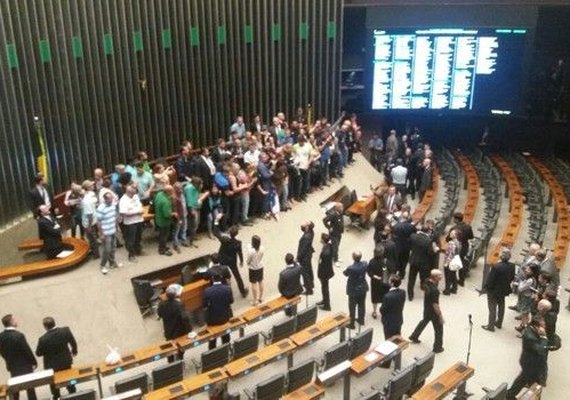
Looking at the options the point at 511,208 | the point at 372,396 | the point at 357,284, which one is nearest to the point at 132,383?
the point at 372,396

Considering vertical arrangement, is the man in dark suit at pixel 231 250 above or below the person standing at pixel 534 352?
above

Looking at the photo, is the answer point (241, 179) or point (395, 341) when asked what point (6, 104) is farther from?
point (395, 341)

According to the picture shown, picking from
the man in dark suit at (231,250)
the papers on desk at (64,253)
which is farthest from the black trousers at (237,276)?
the papers on desk at (64,253)

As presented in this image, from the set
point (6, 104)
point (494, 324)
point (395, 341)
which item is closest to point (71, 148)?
point (6, 104)

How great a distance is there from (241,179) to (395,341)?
4.37 m

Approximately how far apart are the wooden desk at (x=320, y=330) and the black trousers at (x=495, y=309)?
223cm

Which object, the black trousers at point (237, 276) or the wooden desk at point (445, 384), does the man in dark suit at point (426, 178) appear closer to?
the black trousers at point (237, 276)

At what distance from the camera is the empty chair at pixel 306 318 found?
30.2 feet

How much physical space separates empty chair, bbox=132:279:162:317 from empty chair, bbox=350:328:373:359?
10.6 ft

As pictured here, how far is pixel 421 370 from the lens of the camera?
800cm

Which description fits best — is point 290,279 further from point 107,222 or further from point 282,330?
point 107,222

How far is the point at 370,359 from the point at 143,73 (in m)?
8.56

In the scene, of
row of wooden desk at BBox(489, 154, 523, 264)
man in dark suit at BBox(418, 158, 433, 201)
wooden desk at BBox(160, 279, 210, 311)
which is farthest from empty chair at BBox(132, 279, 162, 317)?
man in dark suit at BBox(418, 158, 433, 201)

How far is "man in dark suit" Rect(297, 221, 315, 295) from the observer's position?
1030cm
